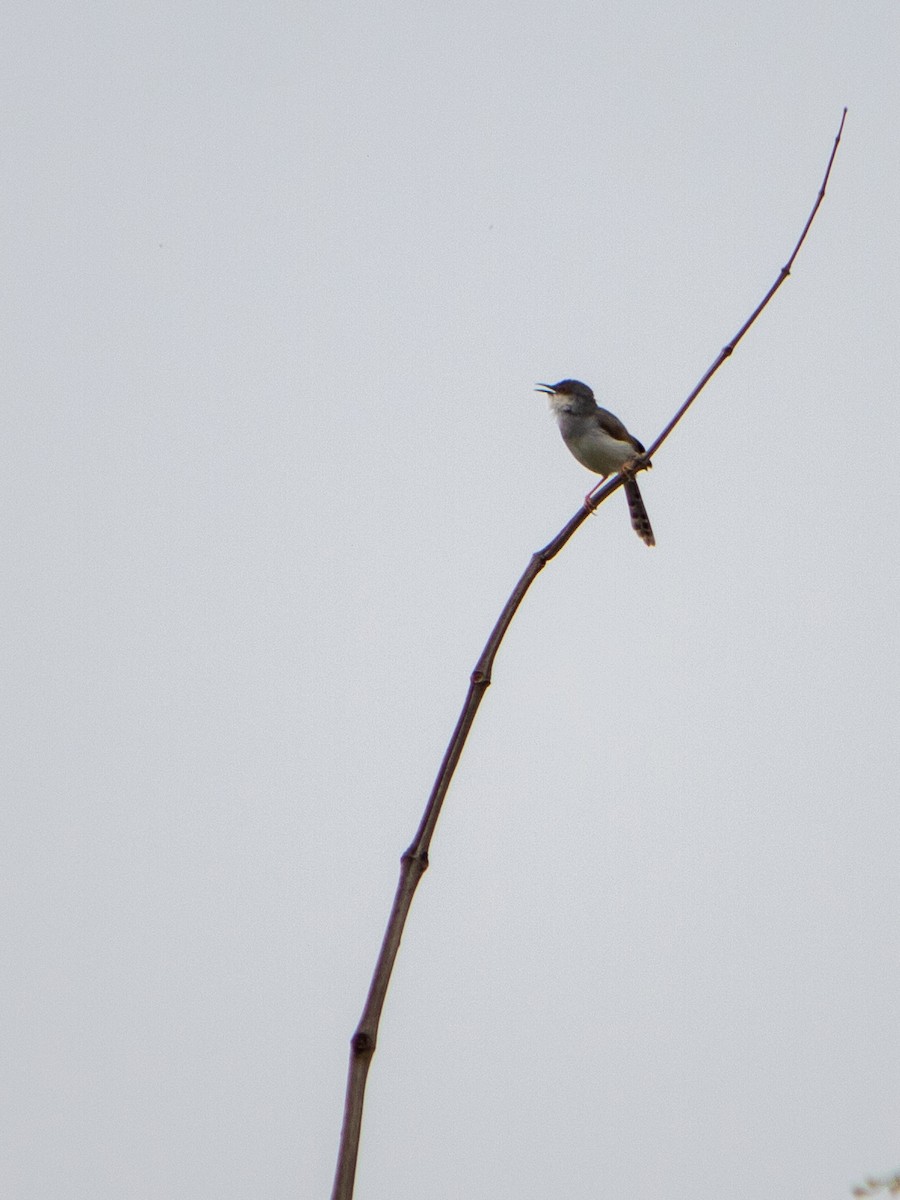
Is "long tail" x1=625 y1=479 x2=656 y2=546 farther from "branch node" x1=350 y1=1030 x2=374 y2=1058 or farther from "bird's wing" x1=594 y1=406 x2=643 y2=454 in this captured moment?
"branch node" x1=350 y1=1030 x2=374 y2=1058

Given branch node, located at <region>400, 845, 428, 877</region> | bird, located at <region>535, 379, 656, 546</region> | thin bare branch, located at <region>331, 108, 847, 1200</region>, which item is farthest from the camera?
bird, located at <region>535, 379, 656, 546</region>

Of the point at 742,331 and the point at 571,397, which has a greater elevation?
the point at 571,397

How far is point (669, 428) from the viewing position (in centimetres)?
243

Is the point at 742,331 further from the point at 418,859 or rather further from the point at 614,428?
the point at 614,428

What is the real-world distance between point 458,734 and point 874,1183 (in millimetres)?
1516

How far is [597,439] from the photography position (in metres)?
8.61

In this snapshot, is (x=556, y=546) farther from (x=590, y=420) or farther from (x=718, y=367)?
(x=590, y=420)

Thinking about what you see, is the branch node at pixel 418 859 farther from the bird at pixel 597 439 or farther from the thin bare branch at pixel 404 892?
the bird at pixel 597 439

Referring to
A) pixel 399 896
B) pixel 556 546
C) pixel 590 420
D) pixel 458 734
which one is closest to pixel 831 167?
pixel 556 546

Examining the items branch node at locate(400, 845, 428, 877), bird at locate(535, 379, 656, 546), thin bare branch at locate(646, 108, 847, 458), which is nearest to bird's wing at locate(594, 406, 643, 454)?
bird at locate(535, 379, 656, 546)

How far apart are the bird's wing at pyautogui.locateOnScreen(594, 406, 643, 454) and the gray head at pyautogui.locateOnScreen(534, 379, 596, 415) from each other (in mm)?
127

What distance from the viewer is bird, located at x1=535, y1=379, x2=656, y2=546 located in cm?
856

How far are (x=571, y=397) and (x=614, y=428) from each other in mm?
454

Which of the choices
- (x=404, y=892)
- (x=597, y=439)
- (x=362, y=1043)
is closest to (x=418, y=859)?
(x=404, y=892)
